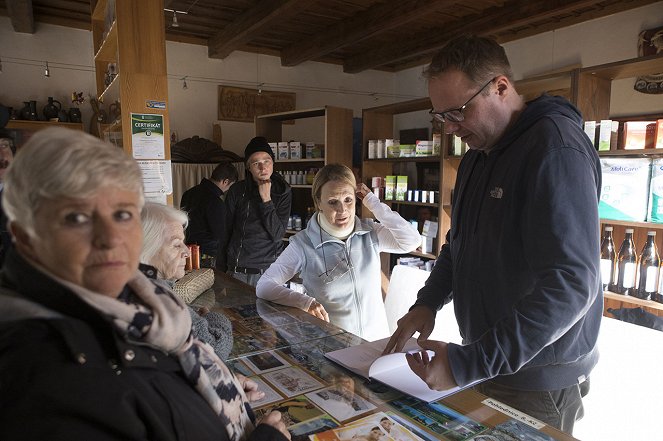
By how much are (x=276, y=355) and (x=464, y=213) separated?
2.56 feet

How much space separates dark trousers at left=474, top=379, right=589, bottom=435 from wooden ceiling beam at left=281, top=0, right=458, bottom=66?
11.8ft

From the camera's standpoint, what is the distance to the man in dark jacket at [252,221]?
12.3 ft

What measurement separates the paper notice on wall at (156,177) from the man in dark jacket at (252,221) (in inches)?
42.4

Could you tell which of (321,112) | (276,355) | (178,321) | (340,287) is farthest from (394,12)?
(178,321)

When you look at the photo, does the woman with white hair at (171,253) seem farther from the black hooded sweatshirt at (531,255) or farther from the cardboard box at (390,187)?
the cardboard box at (390,187)

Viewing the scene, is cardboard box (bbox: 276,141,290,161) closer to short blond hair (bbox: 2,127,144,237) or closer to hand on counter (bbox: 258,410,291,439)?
hand on counter (bbox: 258,410,291,439)

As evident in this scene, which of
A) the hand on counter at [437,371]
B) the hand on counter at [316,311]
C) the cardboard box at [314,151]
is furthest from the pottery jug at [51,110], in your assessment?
the hand on counter at [437,371]

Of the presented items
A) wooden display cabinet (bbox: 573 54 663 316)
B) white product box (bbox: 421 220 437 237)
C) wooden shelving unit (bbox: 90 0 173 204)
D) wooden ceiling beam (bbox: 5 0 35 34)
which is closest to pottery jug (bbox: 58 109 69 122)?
wooden ceiling beam (bbox: 5 0 35 34)

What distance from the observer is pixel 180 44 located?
6.00m

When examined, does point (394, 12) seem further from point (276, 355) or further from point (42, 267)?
point (42, 267)

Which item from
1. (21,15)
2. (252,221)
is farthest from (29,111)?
(252,221)

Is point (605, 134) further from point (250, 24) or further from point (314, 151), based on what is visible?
point (250, 24)

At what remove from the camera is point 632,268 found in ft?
9.37

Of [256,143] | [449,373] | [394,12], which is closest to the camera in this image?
[449,373]
